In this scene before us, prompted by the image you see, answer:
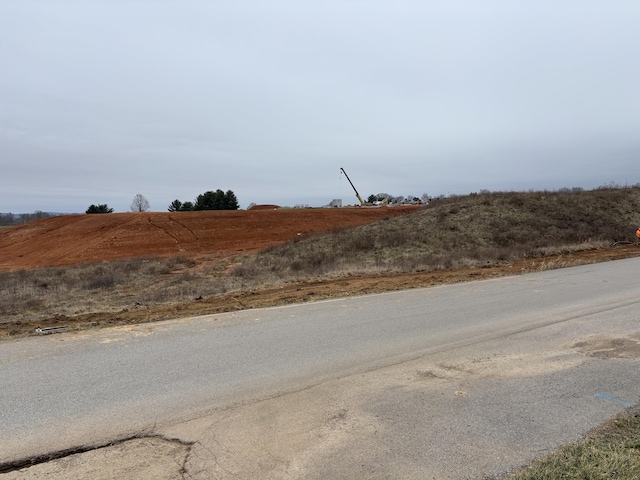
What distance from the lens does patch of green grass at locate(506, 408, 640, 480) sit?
315 cm

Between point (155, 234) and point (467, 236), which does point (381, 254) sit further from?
point (155, 234)

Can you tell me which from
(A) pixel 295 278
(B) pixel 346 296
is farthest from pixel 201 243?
(B) pixel 346 296

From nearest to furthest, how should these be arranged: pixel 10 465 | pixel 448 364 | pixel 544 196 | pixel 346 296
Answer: pixel 10 465, pixel 448 364, pixel 346 296, pixel 544 196

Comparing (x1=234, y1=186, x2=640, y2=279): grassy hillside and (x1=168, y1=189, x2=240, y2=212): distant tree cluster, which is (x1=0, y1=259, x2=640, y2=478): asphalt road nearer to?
(x1=234, y1=186, x2=640, y2=279): grassy hillside

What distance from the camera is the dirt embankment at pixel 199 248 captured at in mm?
10414

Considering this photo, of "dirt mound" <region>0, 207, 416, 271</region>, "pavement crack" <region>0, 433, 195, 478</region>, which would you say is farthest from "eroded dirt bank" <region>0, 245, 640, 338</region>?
"dirt mound" <region>0, 207, 416, 271</region>

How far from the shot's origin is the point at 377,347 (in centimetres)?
660

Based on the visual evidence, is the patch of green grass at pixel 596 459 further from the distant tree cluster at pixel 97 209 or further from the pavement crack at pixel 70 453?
the distant tree cluster at pixel 97 209

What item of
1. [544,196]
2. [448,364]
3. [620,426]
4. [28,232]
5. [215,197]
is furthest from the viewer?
[215,197]

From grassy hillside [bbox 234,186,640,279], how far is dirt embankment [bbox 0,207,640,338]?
2.45m

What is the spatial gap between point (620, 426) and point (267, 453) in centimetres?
310

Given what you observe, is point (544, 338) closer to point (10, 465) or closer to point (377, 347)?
point (377, 347)

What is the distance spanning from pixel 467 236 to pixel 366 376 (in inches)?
893

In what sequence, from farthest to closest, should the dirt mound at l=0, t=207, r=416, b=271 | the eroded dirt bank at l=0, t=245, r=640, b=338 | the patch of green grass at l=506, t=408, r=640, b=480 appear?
the dirt mound at l=0, t=207, r=416, b=271
the eroded dirt bank at l=0, t=245, r=640, b=338
the patch of green grass at l=506, t=408, r=640, b=480
